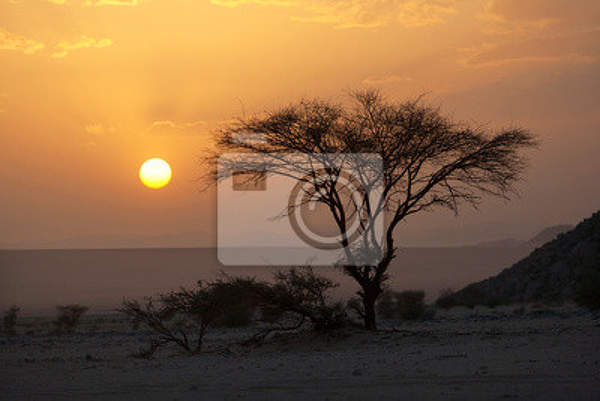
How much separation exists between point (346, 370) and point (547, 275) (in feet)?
90.0

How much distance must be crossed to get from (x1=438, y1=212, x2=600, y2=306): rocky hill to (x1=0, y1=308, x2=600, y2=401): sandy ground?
14.9 metres

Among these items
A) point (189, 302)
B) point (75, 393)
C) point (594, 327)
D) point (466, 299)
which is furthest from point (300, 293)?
point (466, 299)

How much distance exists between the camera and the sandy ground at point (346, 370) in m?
10.5

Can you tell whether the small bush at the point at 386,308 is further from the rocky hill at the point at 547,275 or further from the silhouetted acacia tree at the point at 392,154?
the silhouetted acacia tree at the point at 392,154

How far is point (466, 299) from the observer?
36312mm

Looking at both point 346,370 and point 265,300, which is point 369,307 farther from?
point 346,370

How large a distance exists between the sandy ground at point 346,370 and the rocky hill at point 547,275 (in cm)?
1485

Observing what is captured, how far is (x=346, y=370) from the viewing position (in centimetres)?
1270

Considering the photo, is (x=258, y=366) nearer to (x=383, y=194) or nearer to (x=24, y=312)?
(x=383, y=194)

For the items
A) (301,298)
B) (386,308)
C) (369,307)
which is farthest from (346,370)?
(386,308)

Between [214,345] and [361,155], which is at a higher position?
[361,155]

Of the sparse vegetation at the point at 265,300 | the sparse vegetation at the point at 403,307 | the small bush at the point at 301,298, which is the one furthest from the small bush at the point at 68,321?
the small bush at the point at 301,298

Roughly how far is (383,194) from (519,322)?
6861 millimetres

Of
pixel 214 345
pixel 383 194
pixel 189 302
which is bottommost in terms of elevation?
pixel 214 345
